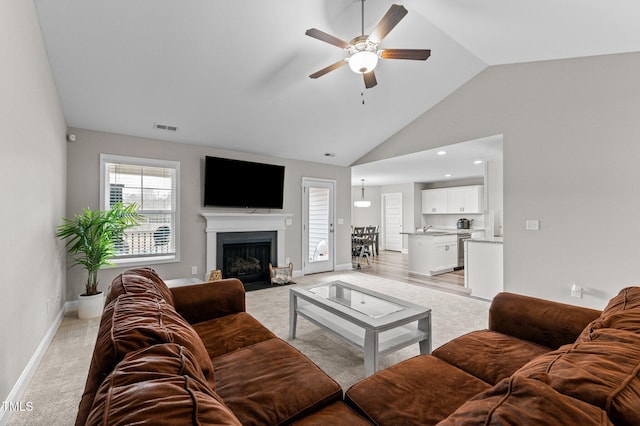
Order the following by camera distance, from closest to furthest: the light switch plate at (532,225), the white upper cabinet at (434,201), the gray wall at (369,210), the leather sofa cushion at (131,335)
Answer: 1. the leather sofa cushion at (131,335)
2. the light switch plate at (532,225)
3. the white upper cabinet at (434,201)
4. the gray wall at (369,210)

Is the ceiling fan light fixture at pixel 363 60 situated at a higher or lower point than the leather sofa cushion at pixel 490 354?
higher

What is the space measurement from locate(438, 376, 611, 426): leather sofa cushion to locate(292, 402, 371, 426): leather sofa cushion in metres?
0.59

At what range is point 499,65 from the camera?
3.82 metres

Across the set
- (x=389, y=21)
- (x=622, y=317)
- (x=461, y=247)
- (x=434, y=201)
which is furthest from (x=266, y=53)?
(x=434, y=201)

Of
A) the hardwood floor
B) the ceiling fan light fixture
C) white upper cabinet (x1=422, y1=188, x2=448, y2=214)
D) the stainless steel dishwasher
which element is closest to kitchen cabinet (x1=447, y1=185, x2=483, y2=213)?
white upper cabinet (x1=422, y1=188, x2=448, y2=214)

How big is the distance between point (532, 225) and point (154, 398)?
425cm

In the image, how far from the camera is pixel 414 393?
1.27 m

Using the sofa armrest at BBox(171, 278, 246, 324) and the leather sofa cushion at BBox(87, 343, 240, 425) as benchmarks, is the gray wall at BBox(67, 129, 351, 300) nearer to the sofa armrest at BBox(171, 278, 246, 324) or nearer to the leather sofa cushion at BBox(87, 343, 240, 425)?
the sofa armrest at BBox(171, 278, 246, 324)

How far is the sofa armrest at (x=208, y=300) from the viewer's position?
2.13 m

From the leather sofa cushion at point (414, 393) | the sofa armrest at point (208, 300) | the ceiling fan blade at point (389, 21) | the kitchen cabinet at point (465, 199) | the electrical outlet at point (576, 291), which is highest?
the ceiling fan blade at point (389, 21)

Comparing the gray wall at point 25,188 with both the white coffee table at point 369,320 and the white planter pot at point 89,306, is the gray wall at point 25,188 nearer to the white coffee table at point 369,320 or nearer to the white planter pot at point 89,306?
the white planter pot at point 89,306

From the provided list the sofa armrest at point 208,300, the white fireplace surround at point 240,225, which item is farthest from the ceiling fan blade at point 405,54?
the white fireplace surround at point 240,225

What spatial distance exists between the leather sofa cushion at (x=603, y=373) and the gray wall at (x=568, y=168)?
2964 millimetres

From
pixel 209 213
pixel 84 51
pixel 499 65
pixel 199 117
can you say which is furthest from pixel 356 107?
pixel 84 51
